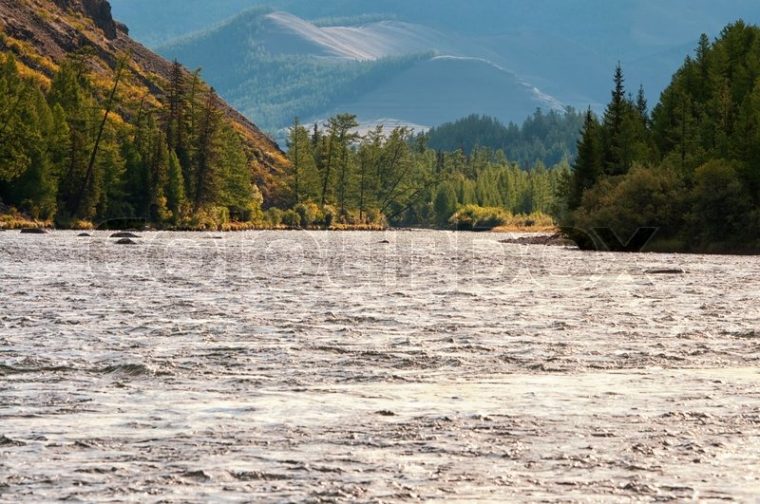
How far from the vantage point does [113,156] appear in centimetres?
14688

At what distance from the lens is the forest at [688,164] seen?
9775 centimetres

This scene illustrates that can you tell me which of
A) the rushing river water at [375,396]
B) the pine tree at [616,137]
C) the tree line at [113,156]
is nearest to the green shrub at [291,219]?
the tree line at [113,156]

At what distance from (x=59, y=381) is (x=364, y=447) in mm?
7572

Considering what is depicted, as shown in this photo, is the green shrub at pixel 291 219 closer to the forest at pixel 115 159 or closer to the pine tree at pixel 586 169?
the forest at pixel 115 159

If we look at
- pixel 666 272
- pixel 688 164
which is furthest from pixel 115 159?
pixel 666 272

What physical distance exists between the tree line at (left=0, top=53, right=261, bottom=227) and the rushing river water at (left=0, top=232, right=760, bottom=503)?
9165 centimetres

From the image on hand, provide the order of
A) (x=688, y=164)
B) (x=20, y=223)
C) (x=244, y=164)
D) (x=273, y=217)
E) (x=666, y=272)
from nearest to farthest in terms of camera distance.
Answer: (x=666, y=272), (x=688, y=164), (x=20, y=223), (x=244, y=164), (x=273, y=217)

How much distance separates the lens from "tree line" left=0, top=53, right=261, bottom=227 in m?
132

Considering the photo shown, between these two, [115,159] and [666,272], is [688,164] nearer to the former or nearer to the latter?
[666,272]

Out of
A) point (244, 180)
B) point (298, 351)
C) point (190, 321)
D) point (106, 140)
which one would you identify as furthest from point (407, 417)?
point (244, 180)

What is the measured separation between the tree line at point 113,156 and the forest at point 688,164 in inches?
1977

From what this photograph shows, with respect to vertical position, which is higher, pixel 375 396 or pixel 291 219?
pixel 291 219

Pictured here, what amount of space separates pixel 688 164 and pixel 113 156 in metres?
67.6

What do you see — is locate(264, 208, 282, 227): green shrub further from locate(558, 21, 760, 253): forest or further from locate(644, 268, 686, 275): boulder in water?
locate(644, 268, 686, 275): boulder in water
